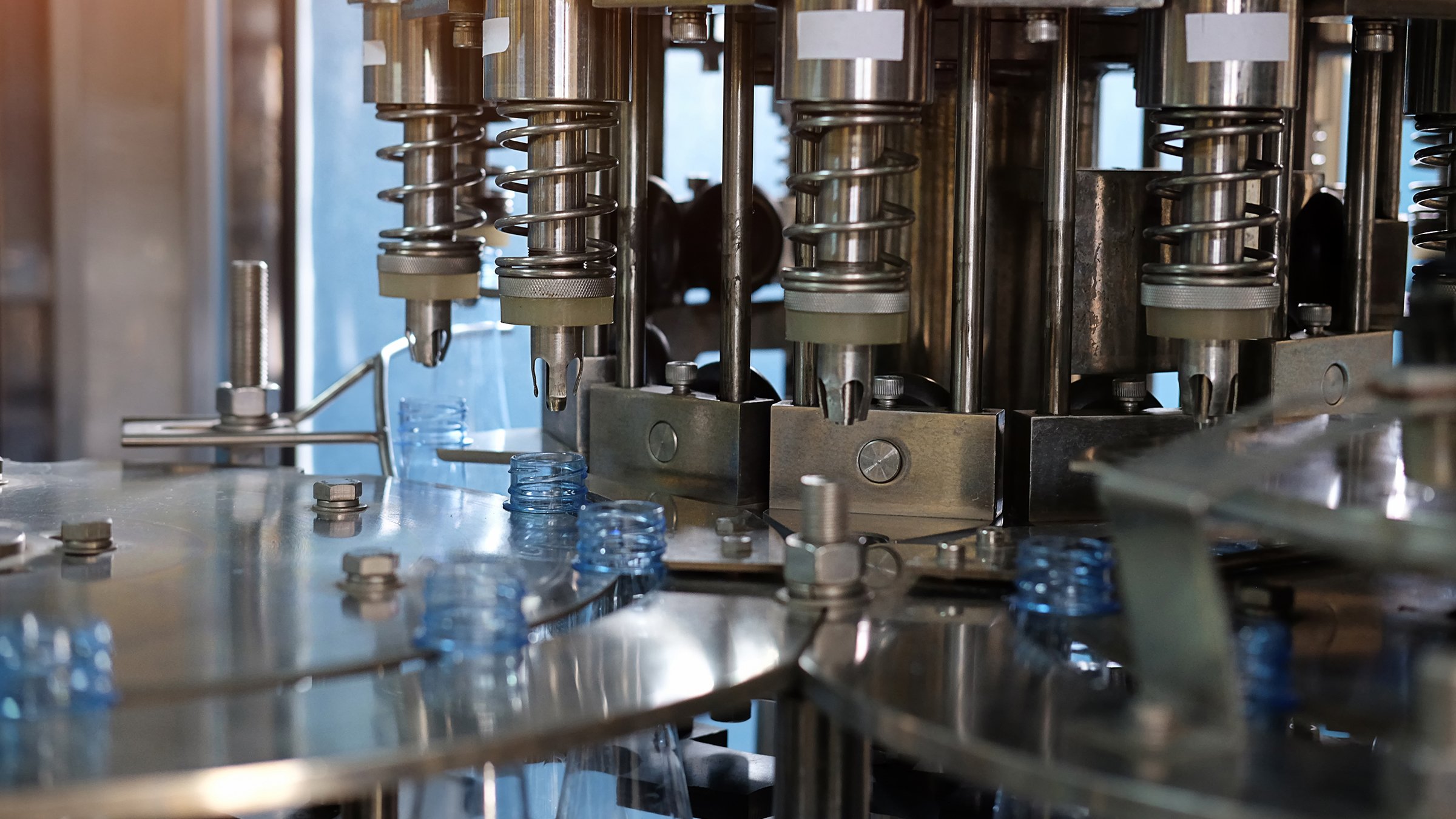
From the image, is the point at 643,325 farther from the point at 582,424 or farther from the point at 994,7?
the point at 994,7

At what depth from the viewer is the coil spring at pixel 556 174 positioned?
1415 millimetres

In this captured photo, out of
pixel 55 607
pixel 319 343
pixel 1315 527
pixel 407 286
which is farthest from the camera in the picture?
pixel 319 343

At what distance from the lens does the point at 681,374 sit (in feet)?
5.13

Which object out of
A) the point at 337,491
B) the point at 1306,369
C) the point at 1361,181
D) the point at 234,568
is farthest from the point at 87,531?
the point at 1361,181

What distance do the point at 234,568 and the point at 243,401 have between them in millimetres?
724

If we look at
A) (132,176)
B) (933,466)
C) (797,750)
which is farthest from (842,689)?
(132,176)

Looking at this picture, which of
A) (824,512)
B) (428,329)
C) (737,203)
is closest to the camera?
(824,512)

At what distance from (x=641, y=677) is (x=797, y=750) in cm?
15

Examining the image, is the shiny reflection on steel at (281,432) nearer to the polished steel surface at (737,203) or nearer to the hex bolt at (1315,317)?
the polished steel surface at (737,203)

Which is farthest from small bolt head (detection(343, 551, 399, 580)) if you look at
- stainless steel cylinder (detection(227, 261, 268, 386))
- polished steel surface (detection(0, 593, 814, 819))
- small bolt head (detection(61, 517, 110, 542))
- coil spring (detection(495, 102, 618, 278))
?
stainless steel cylinder (detection(227, 261, 268, 386))

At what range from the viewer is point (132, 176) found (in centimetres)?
308

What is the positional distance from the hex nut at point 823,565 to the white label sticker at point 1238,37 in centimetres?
50

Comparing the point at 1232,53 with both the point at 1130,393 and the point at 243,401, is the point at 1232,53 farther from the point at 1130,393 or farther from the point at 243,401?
the point at 243,401

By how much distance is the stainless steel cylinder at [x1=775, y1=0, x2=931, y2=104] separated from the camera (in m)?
1.20
